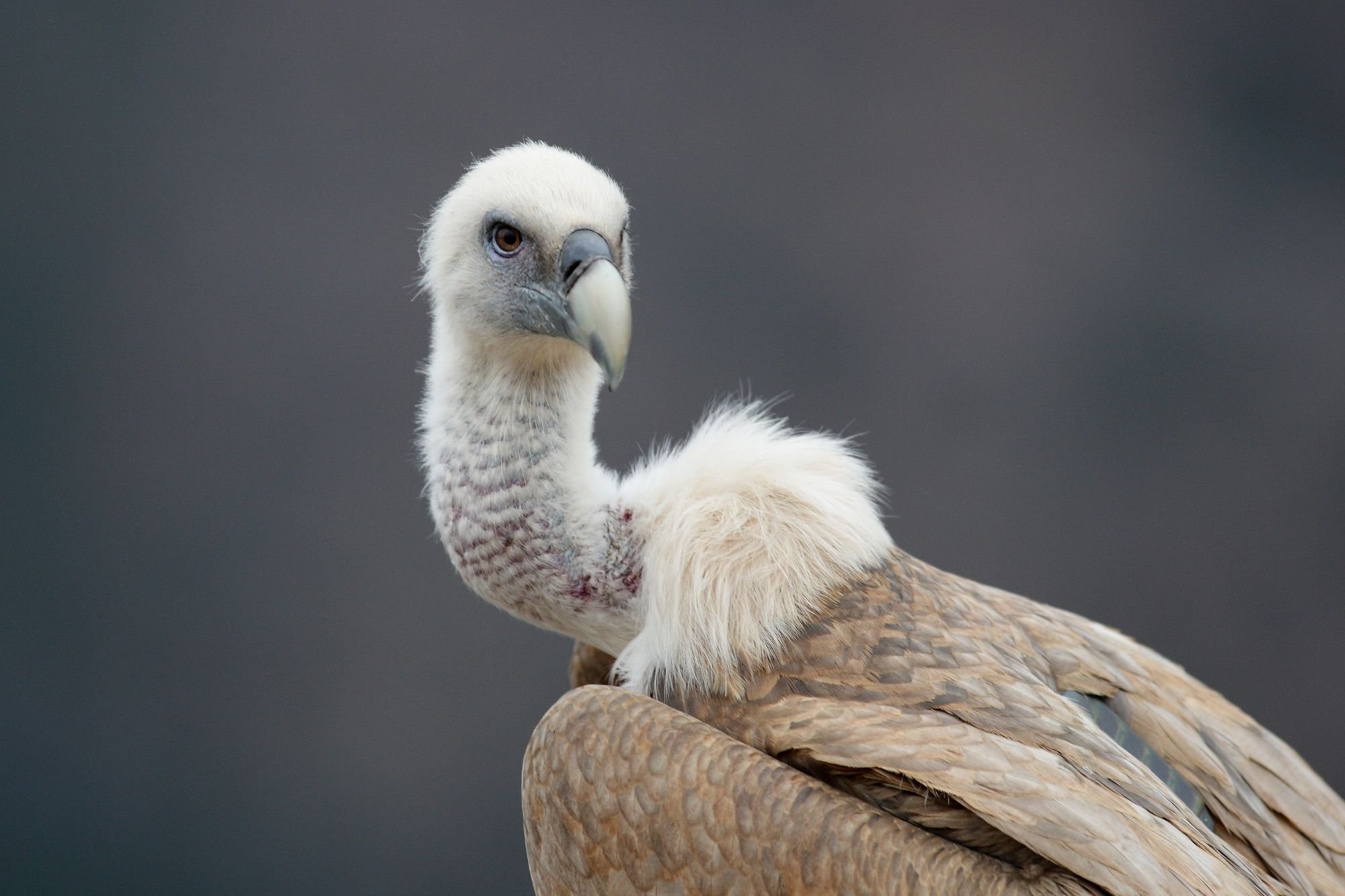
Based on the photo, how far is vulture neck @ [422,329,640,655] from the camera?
75.4 inches

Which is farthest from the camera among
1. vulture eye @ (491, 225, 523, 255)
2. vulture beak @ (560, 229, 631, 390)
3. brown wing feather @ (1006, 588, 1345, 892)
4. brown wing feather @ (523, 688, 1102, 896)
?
brown wing feather @ (1006, 588, 1345, 892)

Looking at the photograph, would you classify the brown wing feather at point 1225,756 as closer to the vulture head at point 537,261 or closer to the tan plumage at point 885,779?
the tan plumage at point 885,779

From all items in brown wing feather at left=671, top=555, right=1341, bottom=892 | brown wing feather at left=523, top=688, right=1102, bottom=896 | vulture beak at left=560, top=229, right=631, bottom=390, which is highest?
vulture beak at left=560, top=229, right=631, bottom=390

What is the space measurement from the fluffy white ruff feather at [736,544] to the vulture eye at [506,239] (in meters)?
0.38

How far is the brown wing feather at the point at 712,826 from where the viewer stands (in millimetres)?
1635

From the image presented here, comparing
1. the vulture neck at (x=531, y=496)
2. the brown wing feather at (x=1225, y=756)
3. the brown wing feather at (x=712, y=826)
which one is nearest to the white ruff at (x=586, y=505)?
the vulture neck at (x=531, y=496)

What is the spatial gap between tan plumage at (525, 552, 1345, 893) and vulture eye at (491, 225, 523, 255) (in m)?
0.61

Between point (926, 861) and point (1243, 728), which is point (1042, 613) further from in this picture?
point (926, 861)

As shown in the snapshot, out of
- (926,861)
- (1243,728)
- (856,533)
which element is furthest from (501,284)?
(1243,728)

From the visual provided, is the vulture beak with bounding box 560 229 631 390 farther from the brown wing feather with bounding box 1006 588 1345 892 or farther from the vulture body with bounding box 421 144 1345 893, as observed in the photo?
the brown wing feather with bounding box 1006 588 1345 892

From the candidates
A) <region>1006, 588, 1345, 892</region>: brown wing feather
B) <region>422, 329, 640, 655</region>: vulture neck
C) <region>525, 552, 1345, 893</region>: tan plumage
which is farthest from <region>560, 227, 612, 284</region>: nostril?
<region>1006, 588, 1345, 892</region>: brown wing feather

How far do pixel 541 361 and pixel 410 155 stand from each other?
1546 mm

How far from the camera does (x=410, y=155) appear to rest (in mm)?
3332

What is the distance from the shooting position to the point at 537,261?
1.87m
